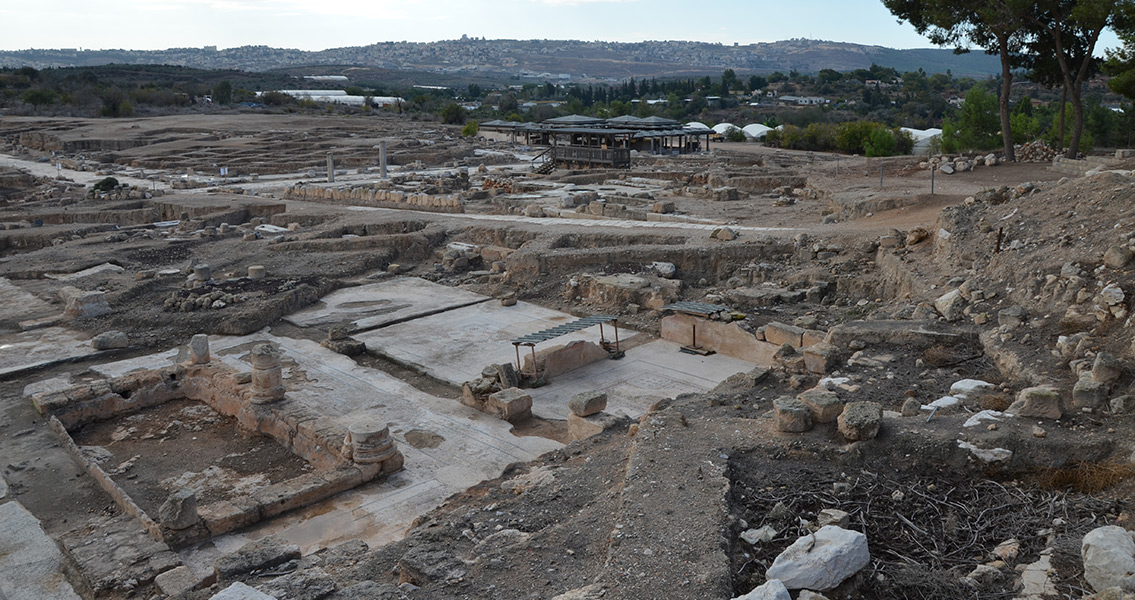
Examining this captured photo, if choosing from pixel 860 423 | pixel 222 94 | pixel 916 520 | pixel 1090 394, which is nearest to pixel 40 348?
pixel 860 423

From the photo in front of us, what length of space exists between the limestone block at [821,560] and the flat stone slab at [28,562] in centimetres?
545

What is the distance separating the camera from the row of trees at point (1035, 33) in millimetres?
19859

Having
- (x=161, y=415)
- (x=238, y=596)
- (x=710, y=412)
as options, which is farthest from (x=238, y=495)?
(x=710, y=412)

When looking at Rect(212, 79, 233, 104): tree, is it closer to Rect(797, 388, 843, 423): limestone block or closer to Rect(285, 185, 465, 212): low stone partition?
Rect(285, 185, 465, 212): low stone partition

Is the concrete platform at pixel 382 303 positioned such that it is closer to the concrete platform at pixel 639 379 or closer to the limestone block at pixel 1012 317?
the concrete platform at pixel 639 379

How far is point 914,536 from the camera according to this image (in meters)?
5.36

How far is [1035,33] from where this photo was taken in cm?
2230

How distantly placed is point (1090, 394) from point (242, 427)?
29.8 ft

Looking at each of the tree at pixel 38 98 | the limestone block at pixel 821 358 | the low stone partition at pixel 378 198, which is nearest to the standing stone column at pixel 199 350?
the limestone block at pixel 821 358

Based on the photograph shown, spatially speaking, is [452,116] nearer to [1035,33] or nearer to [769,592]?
[1035,33]

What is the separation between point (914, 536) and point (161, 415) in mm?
9349

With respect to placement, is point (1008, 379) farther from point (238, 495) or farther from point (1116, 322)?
point (238, 495)

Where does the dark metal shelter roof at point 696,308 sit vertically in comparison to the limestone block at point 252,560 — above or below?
above

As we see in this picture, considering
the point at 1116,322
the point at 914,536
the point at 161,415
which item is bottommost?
the point at 161,415
